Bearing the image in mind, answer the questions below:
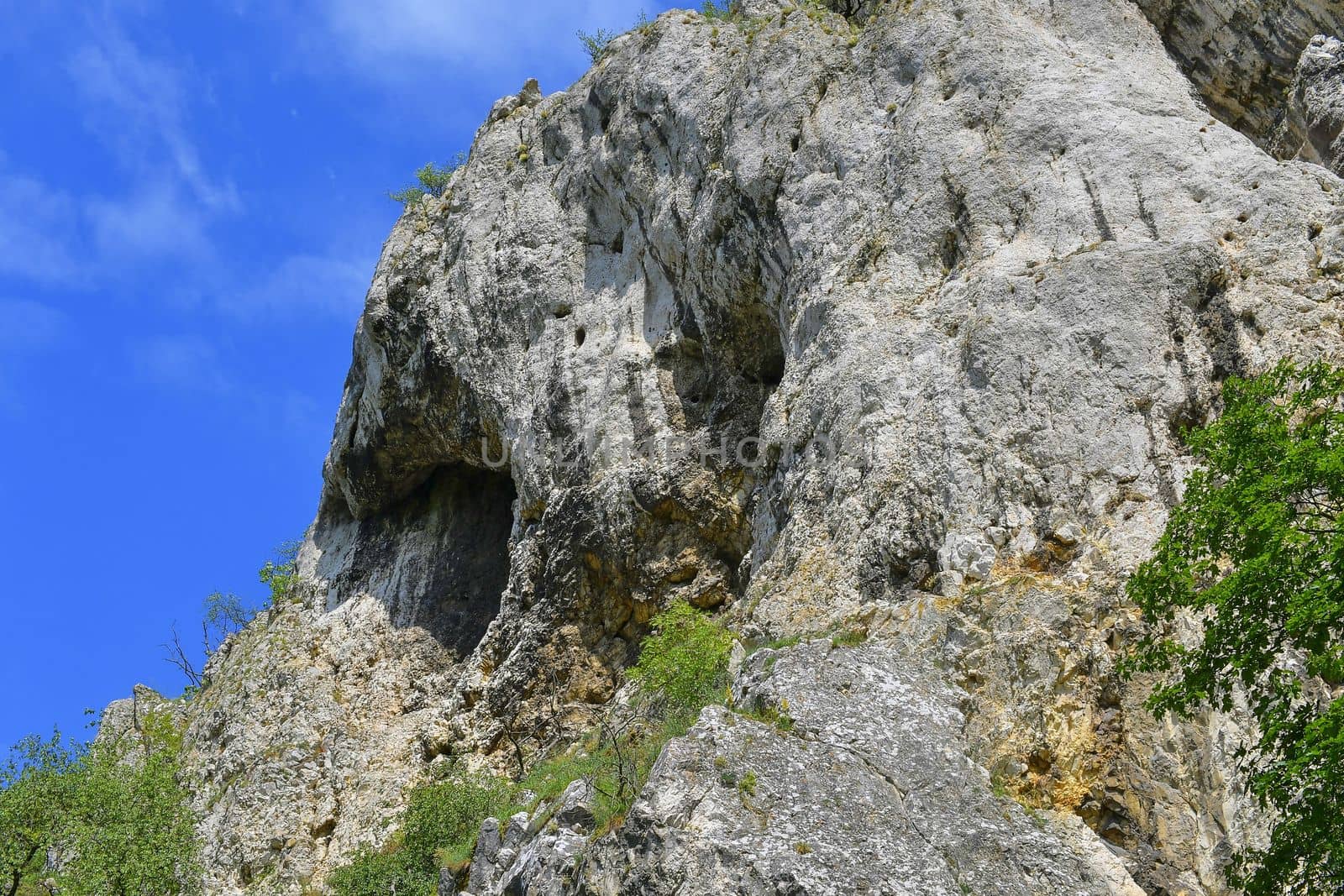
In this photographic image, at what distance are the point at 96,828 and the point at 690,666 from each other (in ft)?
42.8

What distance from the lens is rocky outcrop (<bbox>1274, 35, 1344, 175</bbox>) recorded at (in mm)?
24922

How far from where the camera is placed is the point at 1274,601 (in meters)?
11.9

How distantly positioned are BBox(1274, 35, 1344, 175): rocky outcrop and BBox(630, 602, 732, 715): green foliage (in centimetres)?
1520

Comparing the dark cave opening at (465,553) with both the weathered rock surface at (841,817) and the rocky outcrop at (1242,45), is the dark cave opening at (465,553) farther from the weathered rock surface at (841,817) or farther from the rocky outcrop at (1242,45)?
the rocky outcrop at (1242,45)

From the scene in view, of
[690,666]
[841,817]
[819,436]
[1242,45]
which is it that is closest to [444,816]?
[690,666]

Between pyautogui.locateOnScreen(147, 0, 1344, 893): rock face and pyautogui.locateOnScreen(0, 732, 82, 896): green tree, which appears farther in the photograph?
pyautogui.locateOnScreen(0, 732, 82, 896): green tree

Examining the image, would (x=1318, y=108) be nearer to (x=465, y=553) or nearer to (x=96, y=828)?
(x=465, y=553)

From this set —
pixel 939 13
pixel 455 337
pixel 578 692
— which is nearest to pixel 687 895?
pixel 578 692

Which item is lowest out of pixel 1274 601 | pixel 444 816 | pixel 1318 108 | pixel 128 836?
pixel 1274 601

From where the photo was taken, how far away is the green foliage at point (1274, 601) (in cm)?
1111

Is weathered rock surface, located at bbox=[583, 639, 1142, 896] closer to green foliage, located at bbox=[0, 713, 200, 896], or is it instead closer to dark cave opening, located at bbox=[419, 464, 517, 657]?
green foliage, located at bbox=[0, 713, 200, 896]

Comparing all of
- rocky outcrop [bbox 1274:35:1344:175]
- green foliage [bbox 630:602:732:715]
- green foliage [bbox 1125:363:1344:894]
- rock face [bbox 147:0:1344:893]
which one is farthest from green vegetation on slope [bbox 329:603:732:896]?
rocky outcrop [bbox 1274:35:1344:175]

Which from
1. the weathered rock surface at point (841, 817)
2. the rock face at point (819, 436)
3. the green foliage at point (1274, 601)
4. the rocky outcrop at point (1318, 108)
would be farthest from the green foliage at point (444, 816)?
the rocky outcrop at point (1318, 108)

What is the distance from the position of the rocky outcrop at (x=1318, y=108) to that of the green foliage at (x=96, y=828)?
26.2 metres
